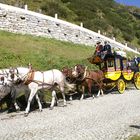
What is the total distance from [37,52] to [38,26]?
31.4 feet

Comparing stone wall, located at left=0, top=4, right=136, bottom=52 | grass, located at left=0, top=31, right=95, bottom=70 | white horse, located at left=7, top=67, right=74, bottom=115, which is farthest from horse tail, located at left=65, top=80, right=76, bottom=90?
stone wall, located at left=0, top=4, right=136, bottom=52

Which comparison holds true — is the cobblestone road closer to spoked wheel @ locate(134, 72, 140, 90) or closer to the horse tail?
the horse tail

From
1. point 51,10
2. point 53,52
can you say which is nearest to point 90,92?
point 53,52

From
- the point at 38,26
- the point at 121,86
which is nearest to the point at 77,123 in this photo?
the point at 121,86

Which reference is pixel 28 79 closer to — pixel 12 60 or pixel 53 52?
pixel 12 60

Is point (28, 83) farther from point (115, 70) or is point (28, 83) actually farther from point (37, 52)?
point (37, 52)

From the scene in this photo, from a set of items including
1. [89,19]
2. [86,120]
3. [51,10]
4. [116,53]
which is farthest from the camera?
[89,19]

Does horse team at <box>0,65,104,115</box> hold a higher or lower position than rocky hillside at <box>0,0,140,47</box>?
lower

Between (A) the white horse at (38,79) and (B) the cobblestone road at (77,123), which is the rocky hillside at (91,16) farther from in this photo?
(B) the cobblestone road at (77,123)

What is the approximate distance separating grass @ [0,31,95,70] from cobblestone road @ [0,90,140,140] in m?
7.20

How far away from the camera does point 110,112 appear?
16438 mm

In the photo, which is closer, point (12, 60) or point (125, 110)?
point (125, 110)

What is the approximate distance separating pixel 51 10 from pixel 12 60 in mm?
30712

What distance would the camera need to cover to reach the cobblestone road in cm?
1244
